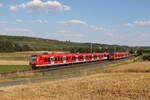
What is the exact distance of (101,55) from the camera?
7631 centimetres

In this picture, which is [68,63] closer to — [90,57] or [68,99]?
[90,57]

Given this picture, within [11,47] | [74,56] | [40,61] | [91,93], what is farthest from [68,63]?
[11,47]

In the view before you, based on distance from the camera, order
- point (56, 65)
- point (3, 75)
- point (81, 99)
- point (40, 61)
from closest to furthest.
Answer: point (81, 99), point (3, 75), point (40, 61), point (56, 65)

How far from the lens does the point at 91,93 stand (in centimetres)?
1369

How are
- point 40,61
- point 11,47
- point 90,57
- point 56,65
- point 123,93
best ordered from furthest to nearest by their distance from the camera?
1. point 11,47
2. point 90,57
3. point 56,65
4. point 40,61
5. point 123,93

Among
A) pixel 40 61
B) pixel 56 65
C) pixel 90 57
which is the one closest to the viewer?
pixel 40 61

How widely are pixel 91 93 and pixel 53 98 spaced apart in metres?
2.44

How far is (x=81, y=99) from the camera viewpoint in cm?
1197

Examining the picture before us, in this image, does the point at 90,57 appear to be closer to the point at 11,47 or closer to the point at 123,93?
the point at 123,93

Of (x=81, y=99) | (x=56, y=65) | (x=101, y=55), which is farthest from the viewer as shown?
(x=101, y=55)

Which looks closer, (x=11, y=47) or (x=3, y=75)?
(x=3, y=75)

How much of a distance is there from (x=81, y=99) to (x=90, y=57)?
178 feet

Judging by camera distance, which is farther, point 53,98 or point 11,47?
point 11,47

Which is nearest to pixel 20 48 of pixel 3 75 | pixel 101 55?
pixel 101 55
